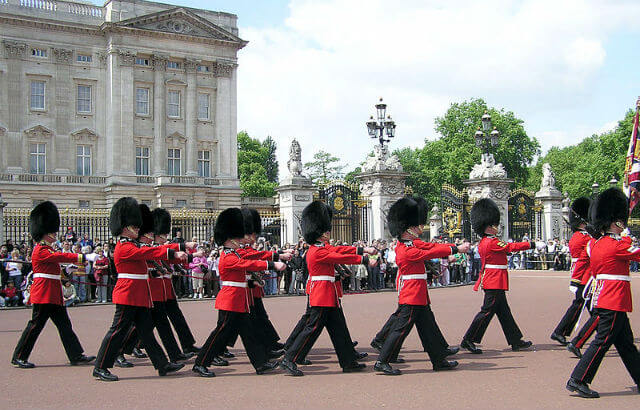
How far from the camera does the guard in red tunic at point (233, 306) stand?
762 centimetres

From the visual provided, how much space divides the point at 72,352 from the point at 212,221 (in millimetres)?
15924

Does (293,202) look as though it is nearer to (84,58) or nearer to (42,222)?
(42,222)

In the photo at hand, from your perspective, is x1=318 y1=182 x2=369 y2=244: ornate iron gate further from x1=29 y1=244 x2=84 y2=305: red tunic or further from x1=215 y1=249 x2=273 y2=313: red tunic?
x1=215 y1=249 x2=273 y2=313: red tunic

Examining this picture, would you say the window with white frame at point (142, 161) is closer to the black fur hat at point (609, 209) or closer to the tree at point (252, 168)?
the tree at point (252, 168)

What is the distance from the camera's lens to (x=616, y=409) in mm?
5980

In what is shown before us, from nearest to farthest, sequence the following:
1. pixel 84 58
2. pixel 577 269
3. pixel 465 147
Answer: pixel 577 269
pixel 84 58
pixel 465 147

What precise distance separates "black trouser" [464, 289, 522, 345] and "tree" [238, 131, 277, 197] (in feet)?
164

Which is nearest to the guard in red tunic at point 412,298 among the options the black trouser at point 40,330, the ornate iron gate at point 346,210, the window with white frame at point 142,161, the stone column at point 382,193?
the black trouser at point 40,330

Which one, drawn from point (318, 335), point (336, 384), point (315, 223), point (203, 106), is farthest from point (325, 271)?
point (203, 106)

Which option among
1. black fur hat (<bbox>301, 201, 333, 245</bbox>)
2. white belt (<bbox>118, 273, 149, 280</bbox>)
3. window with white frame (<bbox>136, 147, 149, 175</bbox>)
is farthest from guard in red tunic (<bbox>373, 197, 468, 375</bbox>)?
window with white frame (<bbox>136, 147, 149, 175</bbox>)

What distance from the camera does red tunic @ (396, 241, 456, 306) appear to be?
7785 mm

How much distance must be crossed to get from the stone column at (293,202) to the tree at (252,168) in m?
37.6

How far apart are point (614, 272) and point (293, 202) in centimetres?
1415

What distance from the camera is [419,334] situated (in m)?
7.68
